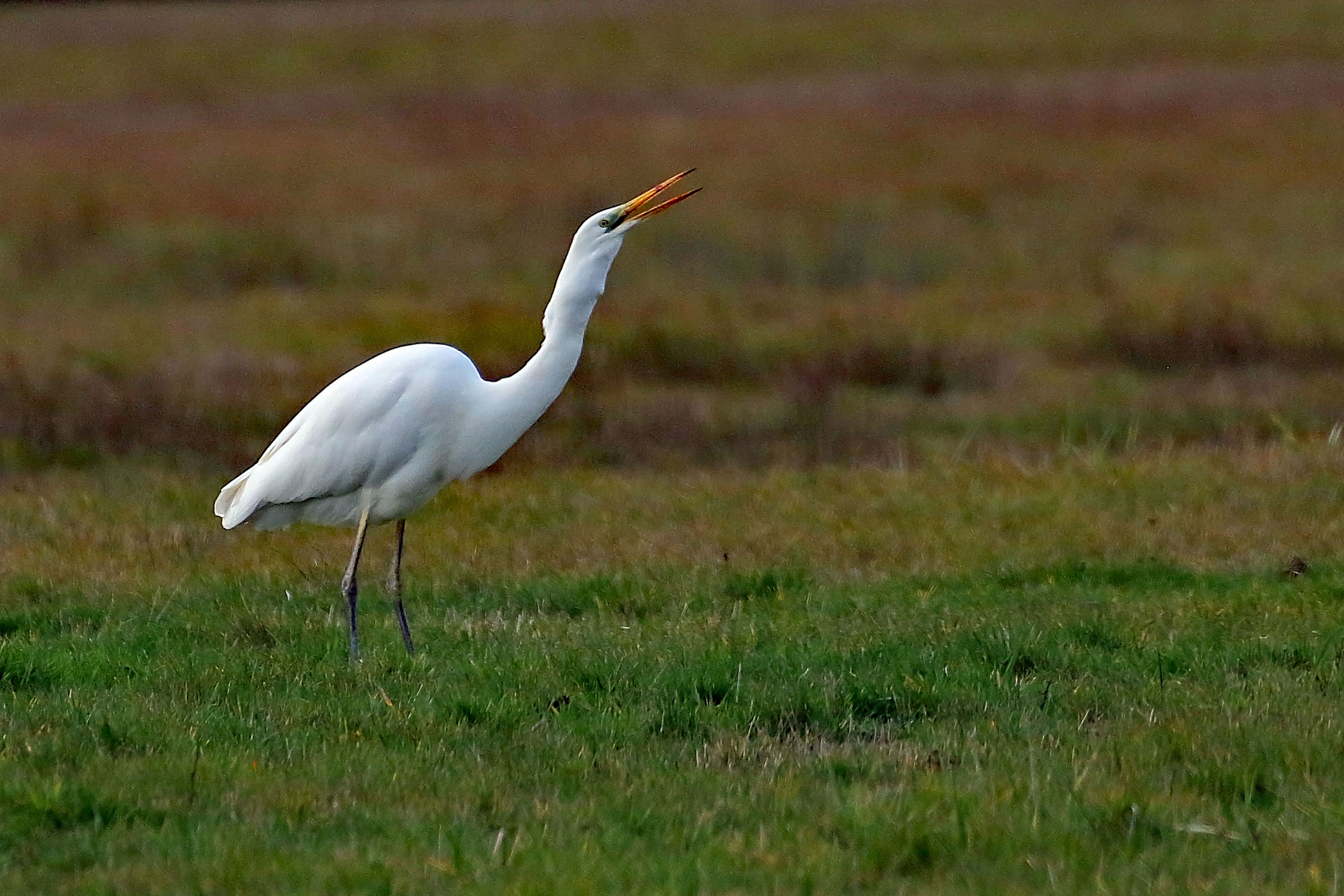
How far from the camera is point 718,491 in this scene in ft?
36.6

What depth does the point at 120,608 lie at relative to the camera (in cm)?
806

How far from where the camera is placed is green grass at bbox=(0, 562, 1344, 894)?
4.59m

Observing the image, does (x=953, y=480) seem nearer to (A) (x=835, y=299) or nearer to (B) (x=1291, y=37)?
(A) (x=835, y=299)

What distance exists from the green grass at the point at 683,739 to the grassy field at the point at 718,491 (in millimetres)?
23

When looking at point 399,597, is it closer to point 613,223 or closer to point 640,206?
point 613,223

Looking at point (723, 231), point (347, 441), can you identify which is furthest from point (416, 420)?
point (723, 231)

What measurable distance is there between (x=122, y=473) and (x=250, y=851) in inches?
314

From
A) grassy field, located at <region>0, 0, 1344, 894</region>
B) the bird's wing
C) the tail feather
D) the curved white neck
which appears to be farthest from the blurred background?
the curved white neck

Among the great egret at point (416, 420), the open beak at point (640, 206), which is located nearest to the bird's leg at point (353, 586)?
the great egret at point (416, 420)

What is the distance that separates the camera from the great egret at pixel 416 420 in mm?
7402

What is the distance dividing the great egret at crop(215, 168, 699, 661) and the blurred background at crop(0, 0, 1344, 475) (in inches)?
187

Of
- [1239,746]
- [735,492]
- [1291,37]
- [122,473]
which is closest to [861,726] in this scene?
[1239,746]

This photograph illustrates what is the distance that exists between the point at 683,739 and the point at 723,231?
599 inches

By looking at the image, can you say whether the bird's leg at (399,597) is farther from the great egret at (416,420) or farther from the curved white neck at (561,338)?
the curved white neck at (561,338)
